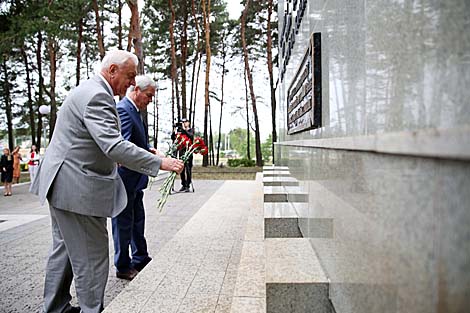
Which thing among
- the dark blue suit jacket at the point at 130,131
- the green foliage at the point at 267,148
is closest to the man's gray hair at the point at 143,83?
the dark blue suit jacket at the point at 130,131

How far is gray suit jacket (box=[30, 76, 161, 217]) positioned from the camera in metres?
2.87

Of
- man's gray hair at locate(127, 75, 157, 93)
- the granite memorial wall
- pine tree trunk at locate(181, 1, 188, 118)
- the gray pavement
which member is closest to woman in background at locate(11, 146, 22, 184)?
the gray pavement

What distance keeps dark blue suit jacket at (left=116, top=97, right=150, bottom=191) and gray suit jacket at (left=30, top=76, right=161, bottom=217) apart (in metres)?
0.95

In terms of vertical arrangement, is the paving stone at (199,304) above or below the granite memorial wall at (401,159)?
below

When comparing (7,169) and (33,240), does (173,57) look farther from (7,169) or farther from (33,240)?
(33,240)

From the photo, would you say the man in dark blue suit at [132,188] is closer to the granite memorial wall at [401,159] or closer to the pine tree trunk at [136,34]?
the granite memorial wall at [401,159]

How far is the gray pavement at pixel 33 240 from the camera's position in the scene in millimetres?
3912

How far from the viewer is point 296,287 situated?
193 cm

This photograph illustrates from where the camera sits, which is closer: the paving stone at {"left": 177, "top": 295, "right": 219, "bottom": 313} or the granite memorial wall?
the granite memorial wall

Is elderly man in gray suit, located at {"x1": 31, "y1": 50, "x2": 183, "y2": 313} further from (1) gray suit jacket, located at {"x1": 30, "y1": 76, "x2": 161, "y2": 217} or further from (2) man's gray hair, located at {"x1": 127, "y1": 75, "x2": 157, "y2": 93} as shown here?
(2) man's gray hair, located at {"x1": 127, "y1": 75, "x2": 157, "y2": 93}

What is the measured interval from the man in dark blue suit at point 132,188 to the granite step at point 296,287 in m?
2.14

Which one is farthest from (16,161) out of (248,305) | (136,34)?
(248,305)

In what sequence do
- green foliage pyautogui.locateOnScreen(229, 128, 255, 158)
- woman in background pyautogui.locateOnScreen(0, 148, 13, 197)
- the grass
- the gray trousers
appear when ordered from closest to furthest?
the gray trousers
woman in background pyautogui.locateOnScreen(0, 148, 13, 197)
the grass
green foliage pyautogui.locateOnScreen(229, 128, 255, 158)

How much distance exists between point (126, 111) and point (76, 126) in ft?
3.52
